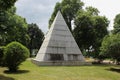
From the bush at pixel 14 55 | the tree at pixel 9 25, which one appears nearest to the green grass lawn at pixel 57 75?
the bush at pixel 14 55

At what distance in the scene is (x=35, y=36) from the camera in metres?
85.0

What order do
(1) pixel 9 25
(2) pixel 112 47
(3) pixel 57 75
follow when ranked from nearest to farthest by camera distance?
1. (3) pixel 57 75
2. (2) pixel 112 47
3. (1) pixel 9 25

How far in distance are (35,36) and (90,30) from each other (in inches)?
1699

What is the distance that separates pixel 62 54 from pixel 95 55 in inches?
525

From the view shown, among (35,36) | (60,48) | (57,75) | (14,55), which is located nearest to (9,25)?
(60,48)

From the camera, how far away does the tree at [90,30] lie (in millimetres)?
44594

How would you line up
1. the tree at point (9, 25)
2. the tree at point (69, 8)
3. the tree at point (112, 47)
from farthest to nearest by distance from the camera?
1. the tree at point (69, 8)
2. the tree at point (9, 25)
3. the tree at point (112, 47)

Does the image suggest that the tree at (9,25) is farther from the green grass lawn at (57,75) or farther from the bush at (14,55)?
the green grass lawn at (57,75)

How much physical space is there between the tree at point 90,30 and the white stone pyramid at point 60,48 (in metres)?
11.4

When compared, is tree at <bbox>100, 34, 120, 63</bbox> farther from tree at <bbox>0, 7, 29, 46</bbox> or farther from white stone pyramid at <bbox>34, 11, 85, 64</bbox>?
tree at <bbox>0, 7, 29, 46</bbox>

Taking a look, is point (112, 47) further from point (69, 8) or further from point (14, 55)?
point (69, 8)

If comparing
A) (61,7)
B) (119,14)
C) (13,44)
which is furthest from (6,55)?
(119,14)

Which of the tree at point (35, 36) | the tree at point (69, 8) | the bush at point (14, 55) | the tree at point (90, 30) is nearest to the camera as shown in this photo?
the bush at point (14, 55)

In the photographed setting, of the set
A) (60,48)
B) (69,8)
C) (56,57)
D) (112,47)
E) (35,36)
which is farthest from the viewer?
(35,36)
